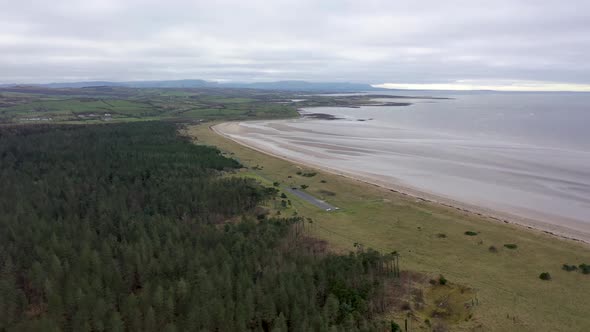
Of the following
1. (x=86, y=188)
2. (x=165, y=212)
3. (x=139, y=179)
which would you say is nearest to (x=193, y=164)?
(x=139, y=179)

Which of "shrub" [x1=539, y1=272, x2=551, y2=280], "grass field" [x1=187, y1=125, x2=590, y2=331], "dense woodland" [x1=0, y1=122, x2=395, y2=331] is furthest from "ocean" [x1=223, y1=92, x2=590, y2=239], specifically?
"dense woodland" [x1=0, y1=122, x2=395, y2=331]

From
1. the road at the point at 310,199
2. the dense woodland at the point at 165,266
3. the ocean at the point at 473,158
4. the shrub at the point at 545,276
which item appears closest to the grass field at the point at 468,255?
the shrub at the point at 545,276

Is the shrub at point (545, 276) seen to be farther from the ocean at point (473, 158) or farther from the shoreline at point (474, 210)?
the ocean at point (473, 158)

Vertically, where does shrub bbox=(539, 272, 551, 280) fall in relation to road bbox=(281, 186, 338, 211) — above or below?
below

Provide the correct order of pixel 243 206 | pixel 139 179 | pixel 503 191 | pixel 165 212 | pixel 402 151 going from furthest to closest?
pixel 402 151, pixel 503 191, pixel 139 179, pixel 243 206, pixel 165 212

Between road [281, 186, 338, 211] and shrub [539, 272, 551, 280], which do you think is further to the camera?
road [281, 186, 338, 211]

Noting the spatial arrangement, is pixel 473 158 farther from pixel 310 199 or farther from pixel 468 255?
pixel 468 255

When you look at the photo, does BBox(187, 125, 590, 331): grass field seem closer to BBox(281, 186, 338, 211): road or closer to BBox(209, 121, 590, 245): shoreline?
BBox(281, 186, 338, 211): road

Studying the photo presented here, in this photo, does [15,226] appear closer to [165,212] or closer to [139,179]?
[165,212]
